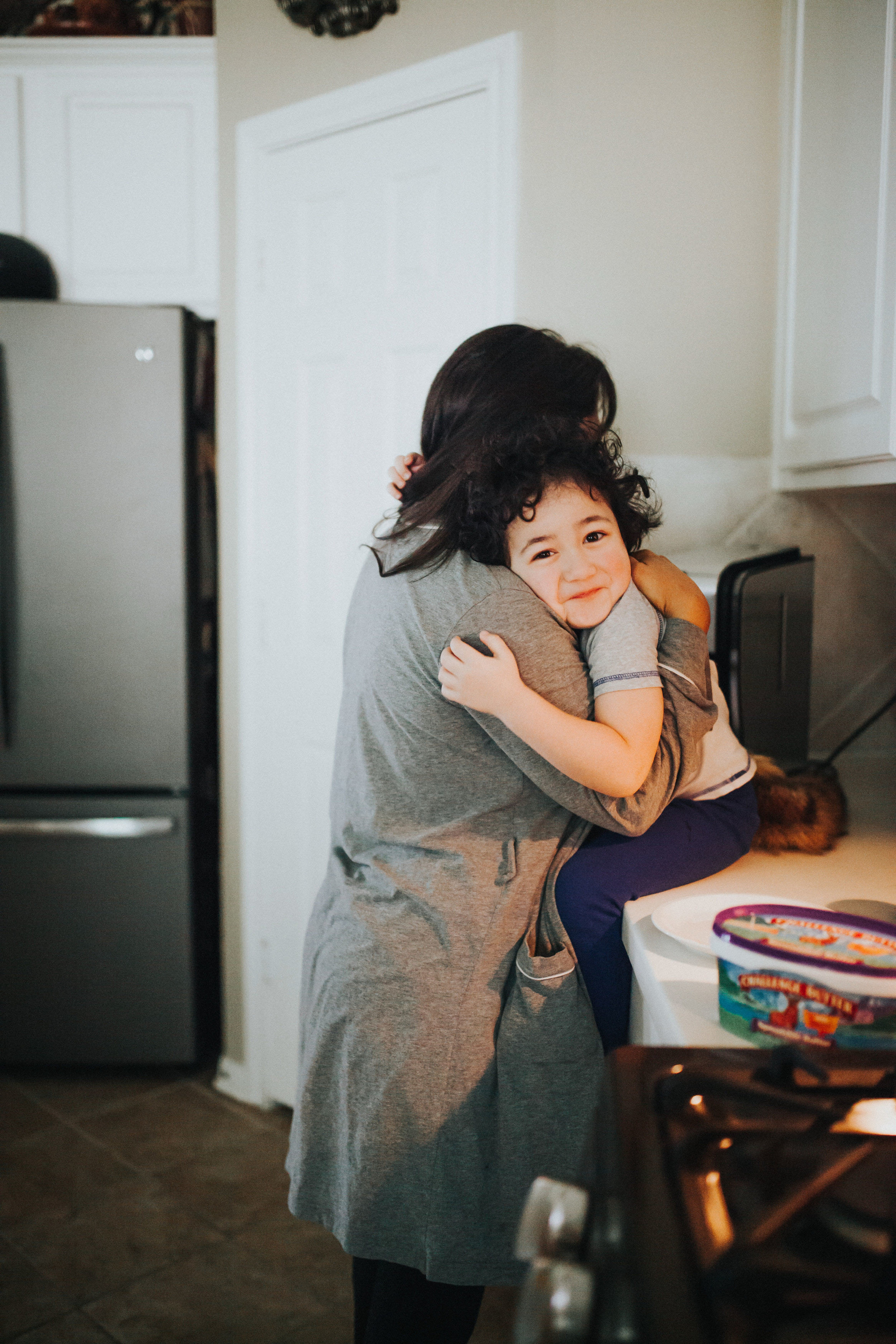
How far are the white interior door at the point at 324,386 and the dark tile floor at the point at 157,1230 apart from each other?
9.0 inches

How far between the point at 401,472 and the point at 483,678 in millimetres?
456

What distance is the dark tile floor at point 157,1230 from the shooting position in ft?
5.33

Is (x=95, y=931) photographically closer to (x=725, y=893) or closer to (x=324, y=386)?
(x=324, y=386)

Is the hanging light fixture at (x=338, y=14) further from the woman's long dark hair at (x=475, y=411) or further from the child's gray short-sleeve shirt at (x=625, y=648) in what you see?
the child's gray short-sleeve shirt at (x=625, y=648)

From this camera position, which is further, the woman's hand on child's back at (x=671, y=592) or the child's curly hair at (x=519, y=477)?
the woman's hand on child's back at (x=671, y=592)

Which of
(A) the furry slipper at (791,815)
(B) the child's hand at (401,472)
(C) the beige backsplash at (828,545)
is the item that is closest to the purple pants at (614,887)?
(A) the furry slipper at (791,815)

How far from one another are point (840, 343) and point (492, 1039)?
3.59 ft

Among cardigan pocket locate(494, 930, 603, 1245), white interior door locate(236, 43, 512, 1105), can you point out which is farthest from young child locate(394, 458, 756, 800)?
white interior door locate(236, 43, 512, 1105)

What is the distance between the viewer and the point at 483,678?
953 mm

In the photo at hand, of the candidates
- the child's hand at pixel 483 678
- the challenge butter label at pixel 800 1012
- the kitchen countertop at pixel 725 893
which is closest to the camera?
the challenge butter label at pixel 800 1012

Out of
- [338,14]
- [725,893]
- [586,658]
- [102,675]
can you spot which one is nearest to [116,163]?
[338,14]

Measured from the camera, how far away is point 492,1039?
1.06 m

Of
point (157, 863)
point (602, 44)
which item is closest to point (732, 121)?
point (602, 44)

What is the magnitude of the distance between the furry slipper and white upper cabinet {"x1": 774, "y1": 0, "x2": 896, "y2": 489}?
0.44 meters
